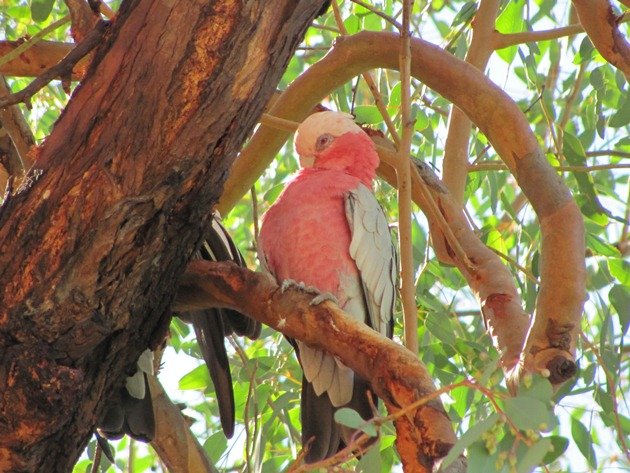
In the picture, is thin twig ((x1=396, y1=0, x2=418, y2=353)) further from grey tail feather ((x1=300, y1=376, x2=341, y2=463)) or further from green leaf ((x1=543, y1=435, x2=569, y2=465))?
green leaf ((x1=543, y1=435, x2=569, y2=465))

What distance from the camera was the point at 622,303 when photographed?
6.72ft

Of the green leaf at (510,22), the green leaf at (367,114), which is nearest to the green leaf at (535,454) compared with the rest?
the green leaf at (367,114)

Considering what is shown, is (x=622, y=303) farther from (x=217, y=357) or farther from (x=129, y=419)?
(x=129, y=419)

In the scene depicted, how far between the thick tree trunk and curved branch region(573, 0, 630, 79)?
728 mm

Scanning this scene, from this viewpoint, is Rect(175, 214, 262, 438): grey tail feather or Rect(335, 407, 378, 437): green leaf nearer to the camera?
Rect(335, 407, 378, 437): green leaf

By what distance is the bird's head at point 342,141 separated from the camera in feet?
8.34

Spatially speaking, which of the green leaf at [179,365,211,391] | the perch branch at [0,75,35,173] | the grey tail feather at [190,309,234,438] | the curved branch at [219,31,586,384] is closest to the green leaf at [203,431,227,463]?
the green leaf at [179,365,211,391]

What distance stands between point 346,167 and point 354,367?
3.22 ft

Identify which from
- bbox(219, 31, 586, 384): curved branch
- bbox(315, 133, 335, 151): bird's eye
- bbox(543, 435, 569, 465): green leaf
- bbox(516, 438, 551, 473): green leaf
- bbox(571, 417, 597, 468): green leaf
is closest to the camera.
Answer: bbox(516, 438, 551, 473): green leaf

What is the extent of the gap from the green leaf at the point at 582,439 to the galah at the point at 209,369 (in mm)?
751

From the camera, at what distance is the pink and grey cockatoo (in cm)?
221

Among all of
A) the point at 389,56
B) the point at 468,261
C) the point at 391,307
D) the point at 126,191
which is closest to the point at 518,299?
the point at 468,261

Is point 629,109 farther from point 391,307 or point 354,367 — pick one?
point 354,367

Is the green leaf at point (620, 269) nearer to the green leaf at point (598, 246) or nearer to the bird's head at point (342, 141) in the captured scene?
the green leaf at point (598, 246)
